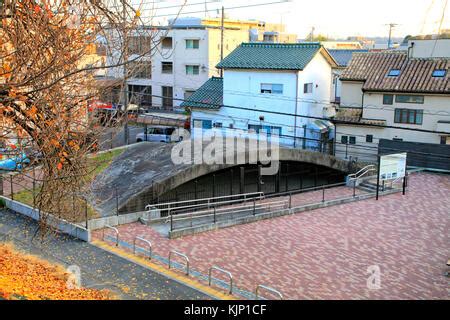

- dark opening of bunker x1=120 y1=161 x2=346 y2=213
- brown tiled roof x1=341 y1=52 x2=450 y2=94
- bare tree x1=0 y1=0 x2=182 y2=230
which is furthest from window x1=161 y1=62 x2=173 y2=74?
bare tree x1=0 y1=0 x2=182 y2=230

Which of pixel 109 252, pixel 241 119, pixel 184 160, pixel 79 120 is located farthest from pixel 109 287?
pixel 241 119

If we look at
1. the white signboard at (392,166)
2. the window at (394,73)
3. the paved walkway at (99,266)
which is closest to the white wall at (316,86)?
the window at (394,73)

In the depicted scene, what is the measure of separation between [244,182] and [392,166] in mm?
6785

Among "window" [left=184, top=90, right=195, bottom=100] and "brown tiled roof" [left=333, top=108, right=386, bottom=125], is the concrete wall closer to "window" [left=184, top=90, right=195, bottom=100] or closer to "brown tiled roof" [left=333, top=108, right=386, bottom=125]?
"brown tiled roof" [left=333, top=108, right=386, bottom=125]

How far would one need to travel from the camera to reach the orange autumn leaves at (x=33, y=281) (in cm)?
1002

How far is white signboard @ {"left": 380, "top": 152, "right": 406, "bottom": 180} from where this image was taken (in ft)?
73.9

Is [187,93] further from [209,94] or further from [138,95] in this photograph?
[138,95]

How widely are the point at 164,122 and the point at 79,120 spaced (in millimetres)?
25817

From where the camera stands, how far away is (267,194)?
23750 mm

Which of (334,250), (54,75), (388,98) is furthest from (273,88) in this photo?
(54,75)

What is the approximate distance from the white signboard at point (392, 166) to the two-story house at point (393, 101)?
7.29 metres

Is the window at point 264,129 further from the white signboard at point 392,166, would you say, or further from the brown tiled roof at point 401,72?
the white signboard at point 392,166

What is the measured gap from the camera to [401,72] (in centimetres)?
3259

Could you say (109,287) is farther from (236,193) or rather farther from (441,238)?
(441,238)
